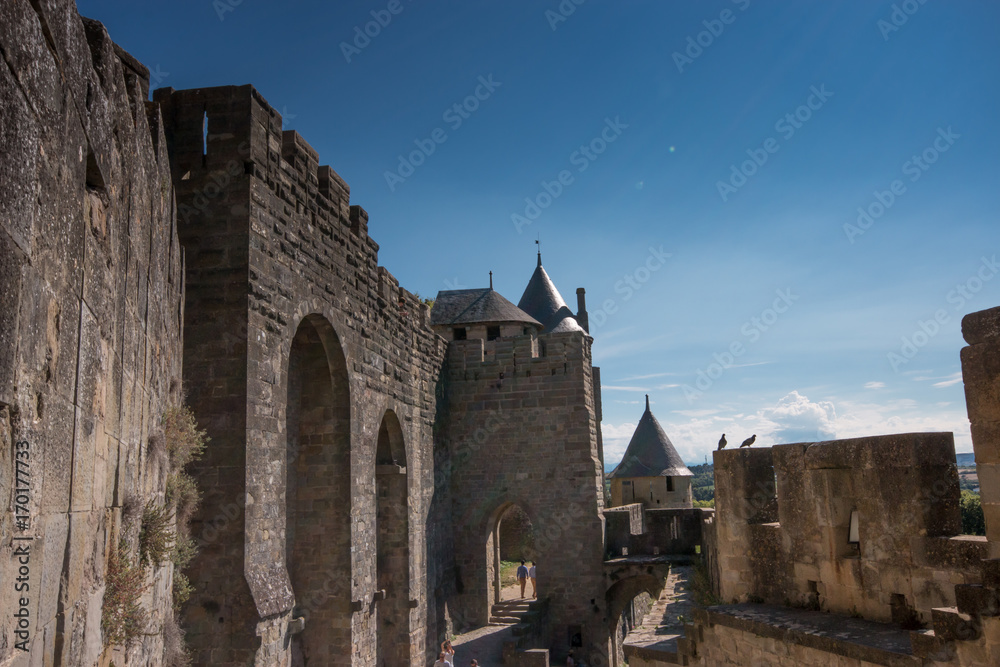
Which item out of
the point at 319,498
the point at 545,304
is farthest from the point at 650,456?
the point at 319,498

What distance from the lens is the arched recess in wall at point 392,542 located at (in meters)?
12.0

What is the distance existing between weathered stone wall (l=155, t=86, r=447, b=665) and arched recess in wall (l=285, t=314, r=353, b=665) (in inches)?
0.7

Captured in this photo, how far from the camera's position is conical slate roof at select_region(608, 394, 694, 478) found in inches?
1104

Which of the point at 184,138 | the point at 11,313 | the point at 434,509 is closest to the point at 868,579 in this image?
the point at 11,313

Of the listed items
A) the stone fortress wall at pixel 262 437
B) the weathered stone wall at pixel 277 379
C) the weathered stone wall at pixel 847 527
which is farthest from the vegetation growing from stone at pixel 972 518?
the weathered stone wall at pixel 277 379

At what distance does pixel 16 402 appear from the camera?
2.07 m

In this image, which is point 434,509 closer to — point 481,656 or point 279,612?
point 481,656

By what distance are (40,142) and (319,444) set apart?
25.4 feet

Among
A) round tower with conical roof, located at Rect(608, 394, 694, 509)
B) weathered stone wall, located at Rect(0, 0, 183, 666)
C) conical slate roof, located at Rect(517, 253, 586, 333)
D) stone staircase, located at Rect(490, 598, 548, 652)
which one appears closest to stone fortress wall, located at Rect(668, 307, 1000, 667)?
weathered stone wall, located at Rect(0, 0, 183, 666)

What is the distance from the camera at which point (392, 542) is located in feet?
40.5

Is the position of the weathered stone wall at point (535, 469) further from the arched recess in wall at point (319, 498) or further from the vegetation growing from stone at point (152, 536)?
the vegetation growing from stone at point (152, 536)

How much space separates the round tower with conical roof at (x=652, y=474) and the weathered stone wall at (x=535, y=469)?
12.0m

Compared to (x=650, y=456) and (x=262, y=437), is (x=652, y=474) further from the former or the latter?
(x=262, y=437)

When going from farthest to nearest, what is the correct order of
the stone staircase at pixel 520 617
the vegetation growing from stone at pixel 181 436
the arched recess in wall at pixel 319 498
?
the stone staircase at pixel 520 617 < the arched recess in wall at pixel 319 498 < the vegetation growing from stone at pixel 181 436
